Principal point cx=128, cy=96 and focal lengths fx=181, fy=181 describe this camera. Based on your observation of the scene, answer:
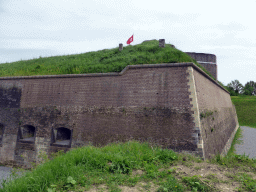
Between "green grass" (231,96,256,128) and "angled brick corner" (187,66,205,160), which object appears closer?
"angled brick corner" (187,66,205,160)

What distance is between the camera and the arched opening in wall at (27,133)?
38.0 ft

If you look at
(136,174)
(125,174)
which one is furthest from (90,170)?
(136,174)

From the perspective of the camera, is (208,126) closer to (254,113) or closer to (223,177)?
(223,177)

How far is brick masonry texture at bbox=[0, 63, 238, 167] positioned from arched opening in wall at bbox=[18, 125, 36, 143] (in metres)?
0.19

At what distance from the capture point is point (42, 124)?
11.1 m

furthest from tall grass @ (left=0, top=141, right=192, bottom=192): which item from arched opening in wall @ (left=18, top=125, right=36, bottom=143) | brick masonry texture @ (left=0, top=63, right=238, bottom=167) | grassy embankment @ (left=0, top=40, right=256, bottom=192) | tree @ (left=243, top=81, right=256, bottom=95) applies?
tree @ (left=243, top=81, right=256, bottom=95)

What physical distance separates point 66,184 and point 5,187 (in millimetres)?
1399

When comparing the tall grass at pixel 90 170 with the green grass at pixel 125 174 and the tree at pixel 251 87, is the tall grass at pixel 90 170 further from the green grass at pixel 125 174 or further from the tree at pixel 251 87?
the tree at pixel 251 87

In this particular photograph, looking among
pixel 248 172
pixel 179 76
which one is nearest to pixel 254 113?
pixel 179 76

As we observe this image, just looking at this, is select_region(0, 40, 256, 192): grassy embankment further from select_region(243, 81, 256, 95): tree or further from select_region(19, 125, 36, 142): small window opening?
select_region(243, 81, 256, 95): tree

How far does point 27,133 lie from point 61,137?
2594mm

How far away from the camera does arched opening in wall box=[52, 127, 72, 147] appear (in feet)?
34.7

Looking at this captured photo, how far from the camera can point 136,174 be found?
5.00m

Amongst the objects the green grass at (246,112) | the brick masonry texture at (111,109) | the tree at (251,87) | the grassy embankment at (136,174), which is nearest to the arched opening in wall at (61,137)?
the brick masonry texture at (111,109)
